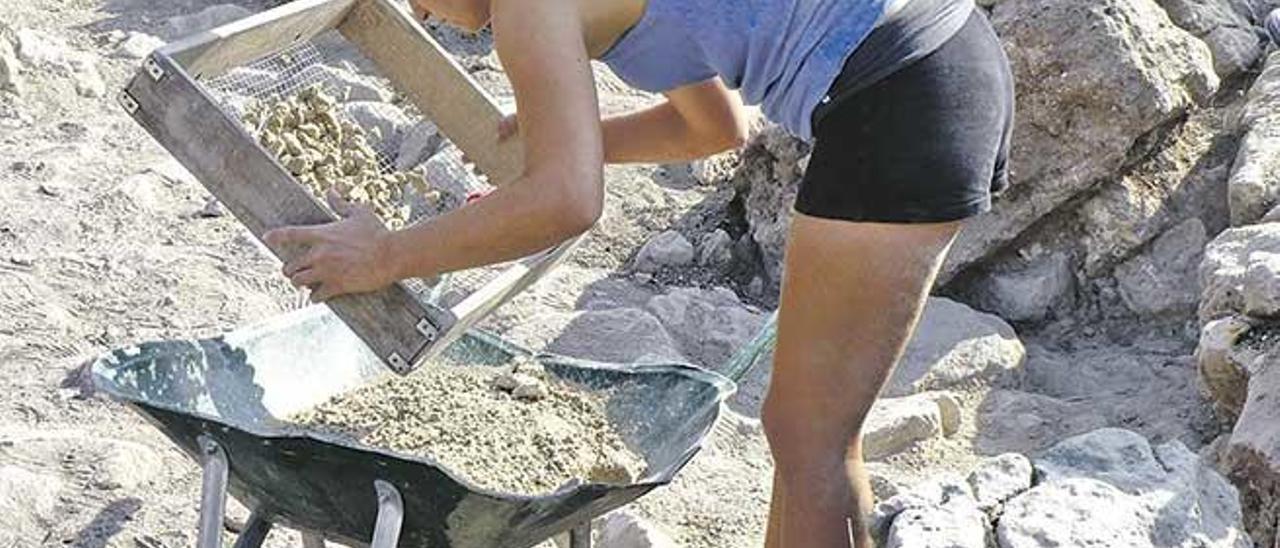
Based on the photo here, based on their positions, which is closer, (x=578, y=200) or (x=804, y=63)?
(x=578, y=200)

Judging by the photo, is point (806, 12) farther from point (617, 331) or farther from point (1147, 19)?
point (1147, 19)

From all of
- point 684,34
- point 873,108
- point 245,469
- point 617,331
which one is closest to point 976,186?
point 873,108

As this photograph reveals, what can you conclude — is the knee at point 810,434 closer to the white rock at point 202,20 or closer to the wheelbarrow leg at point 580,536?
the wheelbarrow leg at point 580,536

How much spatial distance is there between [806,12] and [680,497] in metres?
1.81

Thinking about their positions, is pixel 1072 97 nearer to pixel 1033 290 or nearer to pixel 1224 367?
pixel 1033 290

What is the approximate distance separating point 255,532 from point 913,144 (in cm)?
125

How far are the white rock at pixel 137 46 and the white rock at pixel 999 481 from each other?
494 cm

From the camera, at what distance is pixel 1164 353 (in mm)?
5438

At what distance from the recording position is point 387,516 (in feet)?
10.1

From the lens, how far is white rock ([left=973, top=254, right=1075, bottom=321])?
5.66 meters

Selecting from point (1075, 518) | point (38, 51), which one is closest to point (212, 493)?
point (1075, 518)

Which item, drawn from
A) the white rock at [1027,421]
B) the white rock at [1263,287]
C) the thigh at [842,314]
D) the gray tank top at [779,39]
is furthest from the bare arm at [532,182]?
the white rock at [1027,421]

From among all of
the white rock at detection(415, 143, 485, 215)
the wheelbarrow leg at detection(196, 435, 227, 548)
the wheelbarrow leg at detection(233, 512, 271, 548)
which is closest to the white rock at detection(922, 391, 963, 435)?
the white rock at detection(415, 143, 485, 215)

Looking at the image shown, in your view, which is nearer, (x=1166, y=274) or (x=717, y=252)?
(x=1166, y=274)
